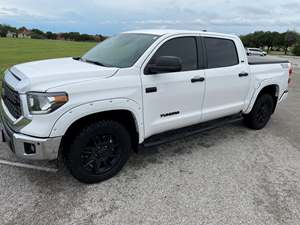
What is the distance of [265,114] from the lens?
571cm

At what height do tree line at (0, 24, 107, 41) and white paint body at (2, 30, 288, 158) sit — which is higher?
tree line at (0, 24, 107, 41)

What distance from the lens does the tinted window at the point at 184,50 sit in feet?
12.4

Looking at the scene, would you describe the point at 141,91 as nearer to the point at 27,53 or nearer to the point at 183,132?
the point at 183,132

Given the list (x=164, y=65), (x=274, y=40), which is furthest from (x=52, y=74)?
(x=274, y=40)

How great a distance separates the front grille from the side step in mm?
1600

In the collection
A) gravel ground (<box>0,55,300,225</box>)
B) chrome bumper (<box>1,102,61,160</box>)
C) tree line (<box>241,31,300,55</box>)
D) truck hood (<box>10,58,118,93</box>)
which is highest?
tree line (<box>241,31,300,55</box>)

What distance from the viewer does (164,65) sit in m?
3.33

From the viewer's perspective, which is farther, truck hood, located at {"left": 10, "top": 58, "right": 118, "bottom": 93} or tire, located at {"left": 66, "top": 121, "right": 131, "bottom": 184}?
tire, located at {"left": 66, "top": 121, "right": 131, "bottom": 184}

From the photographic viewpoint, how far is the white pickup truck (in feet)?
9.40

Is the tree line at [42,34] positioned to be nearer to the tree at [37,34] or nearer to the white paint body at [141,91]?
the tree at [37,34]

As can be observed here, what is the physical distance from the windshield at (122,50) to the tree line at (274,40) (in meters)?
82.8

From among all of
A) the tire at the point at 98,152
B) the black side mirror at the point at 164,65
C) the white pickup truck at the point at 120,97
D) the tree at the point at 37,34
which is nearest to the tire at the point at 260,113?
the white pickup truck at the point at 120,97

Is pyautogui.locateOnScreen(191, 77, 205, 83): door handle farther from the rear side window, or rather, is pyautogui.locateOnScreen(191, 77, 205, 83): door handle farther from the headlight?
the headlight

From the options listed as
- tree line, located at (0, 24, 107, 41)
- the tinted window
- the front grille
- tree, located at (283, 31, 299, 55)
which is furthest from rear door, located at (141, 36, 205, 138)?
tree, located at (283, 31, 299, 55)
